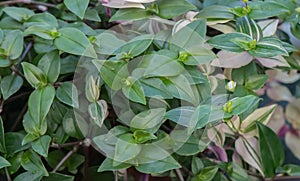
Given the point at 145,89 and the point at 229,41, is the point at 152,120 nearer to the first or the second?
the point at 145,89

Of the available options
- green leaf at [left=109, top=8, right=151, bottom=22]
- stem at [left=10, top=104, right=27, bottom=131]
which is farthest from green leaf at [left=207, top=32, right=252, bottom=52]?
stem at [left=10, top=104, right=27, bottom=131]

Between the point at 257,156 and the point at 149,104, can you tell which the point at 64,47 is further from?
the point at 257,156

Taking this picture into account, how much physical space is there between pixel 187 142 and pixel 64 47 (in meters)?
0.19

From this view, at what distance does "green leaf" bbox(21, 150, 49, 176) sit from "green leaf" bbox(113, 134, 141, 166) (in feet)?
0.34

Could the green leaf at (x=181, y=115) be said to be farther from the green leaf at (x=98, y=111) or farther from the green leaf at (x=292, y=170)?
the green leaf at (x=292, y=170)

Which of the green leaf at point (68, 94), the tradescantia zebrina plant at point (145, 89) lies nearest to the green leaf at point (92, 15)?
the tradescantia zebrina plant at point (145, 89)

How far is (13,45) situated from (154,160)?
24 centimetres

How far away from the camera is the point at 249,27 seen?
59 cm

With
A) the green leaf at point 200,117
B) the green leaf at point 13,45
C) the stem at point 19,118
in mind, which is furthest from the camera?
the stem at point 19,118

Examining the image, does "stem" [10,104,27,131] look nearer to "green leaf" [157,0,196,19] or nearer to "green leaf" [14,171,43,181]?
"green leaf" [14,171,43,181]

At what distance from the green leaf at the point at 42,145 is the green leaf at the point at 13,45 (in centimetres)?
12

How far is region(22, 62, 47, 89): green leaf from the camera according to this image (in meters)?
0.57

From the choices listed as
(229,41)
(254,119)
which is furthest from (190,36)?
(254,119)

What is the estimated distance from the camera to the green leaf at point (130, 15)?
605 millimetres
